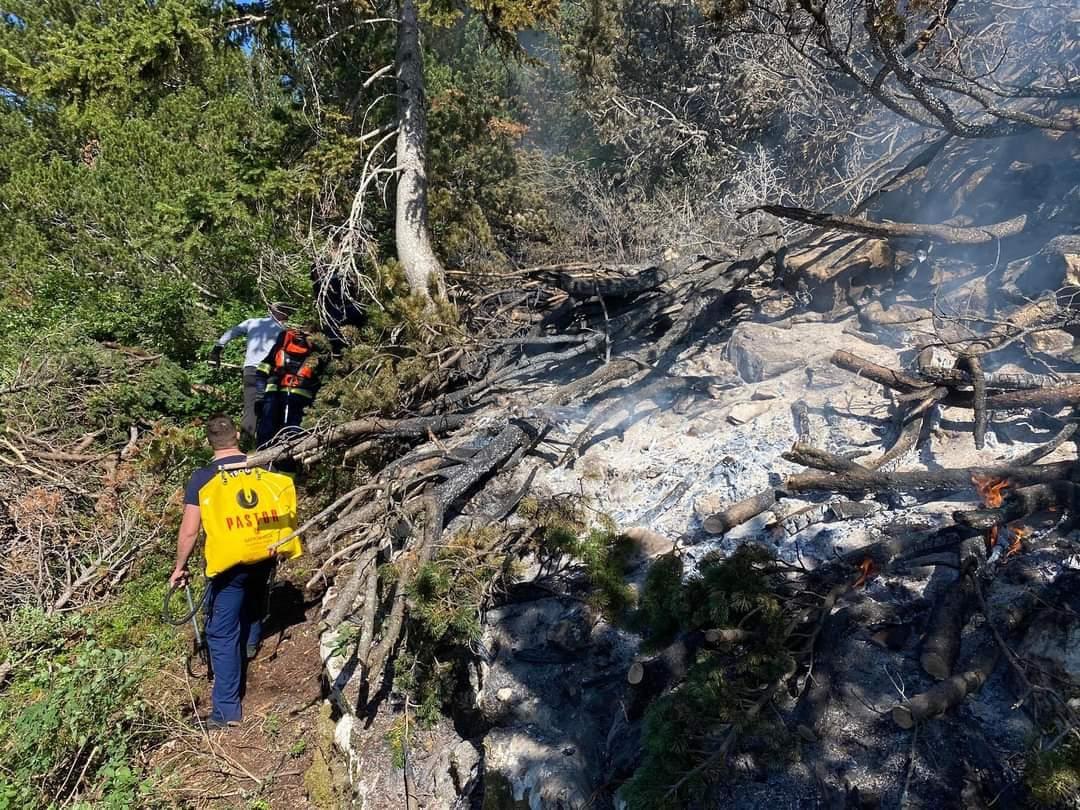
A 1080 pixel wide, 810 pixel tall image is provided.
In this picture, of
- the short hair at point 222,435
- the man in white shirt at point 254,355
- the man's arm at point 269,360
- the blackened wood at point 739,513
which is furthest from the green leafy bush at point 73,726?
the blackened wood at point 739,513

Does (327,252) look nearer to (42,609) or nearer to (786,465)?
(42,609)

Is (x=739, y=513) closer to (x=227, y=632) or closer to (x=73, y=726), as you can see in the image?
(x=227, y=632)

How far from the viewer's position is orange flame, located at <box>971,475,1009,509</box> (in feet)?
10.8

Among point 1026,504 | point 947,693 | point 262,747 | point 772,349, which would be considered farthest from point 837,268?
point 262,747

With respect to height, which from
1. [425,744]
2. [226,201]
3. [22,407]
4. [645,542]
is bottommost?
[425,744]

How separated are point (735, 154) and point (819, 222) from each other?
604 cm

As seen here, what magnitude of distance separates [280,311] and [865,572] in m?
7.24

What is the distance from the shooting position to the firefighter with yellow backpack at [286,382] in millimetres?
6734

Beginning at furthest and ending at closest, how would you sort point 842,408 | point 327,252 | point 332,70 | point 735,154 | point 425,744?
point 735,154
point 332,70
point 327,252
point 842,408
point 425,744

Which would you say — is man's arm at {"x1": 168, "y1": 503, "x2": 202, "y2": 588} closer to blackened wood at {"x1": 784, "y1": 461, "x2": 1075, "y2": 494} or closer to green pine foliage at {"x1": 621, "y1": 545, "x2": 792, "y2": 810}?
green pine foliage at {"x1": 621, "y1": 545, "x2": 792, "y2": 810}

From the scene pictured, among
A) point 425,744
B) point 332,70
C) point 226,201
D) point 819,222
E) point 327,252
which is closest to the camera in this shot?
point 425,744

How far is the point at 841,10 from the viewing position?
324 inches

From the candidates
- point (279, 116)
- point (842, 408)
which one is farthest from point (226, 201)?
point (842, 408)

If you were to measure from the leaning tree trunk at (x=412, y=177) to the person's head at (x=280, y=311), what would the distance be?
4.84 feet
